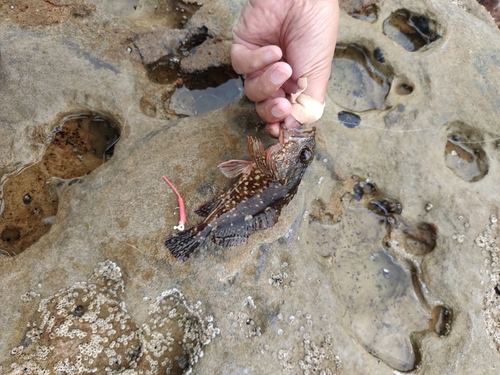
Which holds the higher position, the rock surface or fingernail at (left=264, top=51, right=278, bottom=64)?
fingernail at (left=264, top=51, right=278, bottom=64)

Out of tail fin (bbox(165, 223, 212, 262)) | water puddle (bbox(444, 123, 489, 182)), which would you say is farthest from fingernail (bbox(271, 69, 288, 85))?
water puddle (bbox(444, 123, 489, 182))

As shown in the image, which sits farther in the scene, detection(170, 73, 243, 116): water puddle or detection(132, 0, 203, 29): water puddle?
detection(132, 0, 203, 29): water puddle

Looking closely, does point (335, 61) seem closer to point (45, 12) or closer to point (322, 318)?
point (322, 318)

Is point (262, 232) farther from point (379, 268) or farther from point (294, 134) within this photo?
point (379, 268)

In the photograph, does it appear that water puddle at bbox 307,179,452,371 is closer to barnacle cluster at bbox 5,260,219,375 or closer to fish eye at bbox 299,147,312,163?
fish eye at bbox 299,147,312,163

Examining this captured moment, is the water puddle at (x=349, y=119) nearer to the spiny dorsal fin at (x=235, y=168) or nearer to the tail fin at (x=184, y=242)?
the spiny dorsal fin at (x=235, y=168)

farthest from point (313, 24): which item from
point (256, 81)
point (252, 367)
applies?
point (252, 367)

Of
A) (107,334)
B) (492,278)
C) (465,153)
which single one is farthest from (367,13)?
(107,334)
